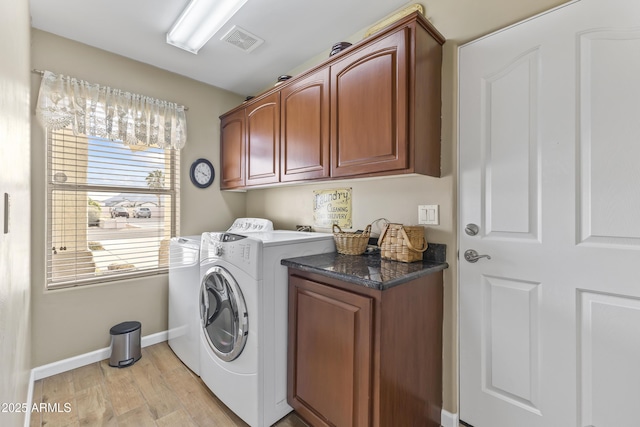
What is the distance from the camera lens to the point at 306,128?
6.42 ft

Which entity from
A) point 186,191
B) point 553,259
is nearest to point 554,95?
point 553,259

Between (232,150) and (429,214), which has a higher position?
(232,150)

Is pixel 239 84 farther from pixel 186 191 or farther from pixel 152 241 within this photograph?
pixel 152 241

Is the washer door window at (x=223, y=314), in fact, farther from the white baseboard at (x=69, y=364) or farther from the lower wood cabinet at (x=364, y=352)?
the white baseboard at (x=69, y=364)

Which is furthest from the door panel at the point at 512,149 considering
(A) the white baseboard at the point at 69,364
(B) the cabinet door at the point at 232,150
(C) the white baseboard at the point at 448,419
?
(A) the white baseboard at the point at 69,364

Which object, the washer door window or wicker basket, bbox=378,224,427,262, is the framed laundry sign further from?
the washer door window

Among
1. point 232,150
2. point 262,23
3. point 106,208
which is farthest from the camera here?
point 232,150

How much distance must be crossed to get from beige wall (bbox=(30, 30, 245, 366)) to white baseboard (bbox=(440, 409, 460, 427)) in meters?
2.33

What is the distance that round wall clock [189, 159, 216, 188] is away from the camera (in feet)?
8.98

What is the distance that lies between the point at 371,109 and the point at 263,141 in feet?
3.63

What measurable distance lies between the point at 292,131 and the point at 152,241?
5.34 ft

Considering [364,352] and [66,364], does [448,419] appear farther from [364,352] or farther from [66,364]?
[66,364]

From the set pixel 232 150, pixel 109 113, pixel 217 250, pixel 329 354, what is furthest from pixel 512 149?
pixel 109 113

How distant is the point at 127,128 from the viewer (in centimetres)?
232
